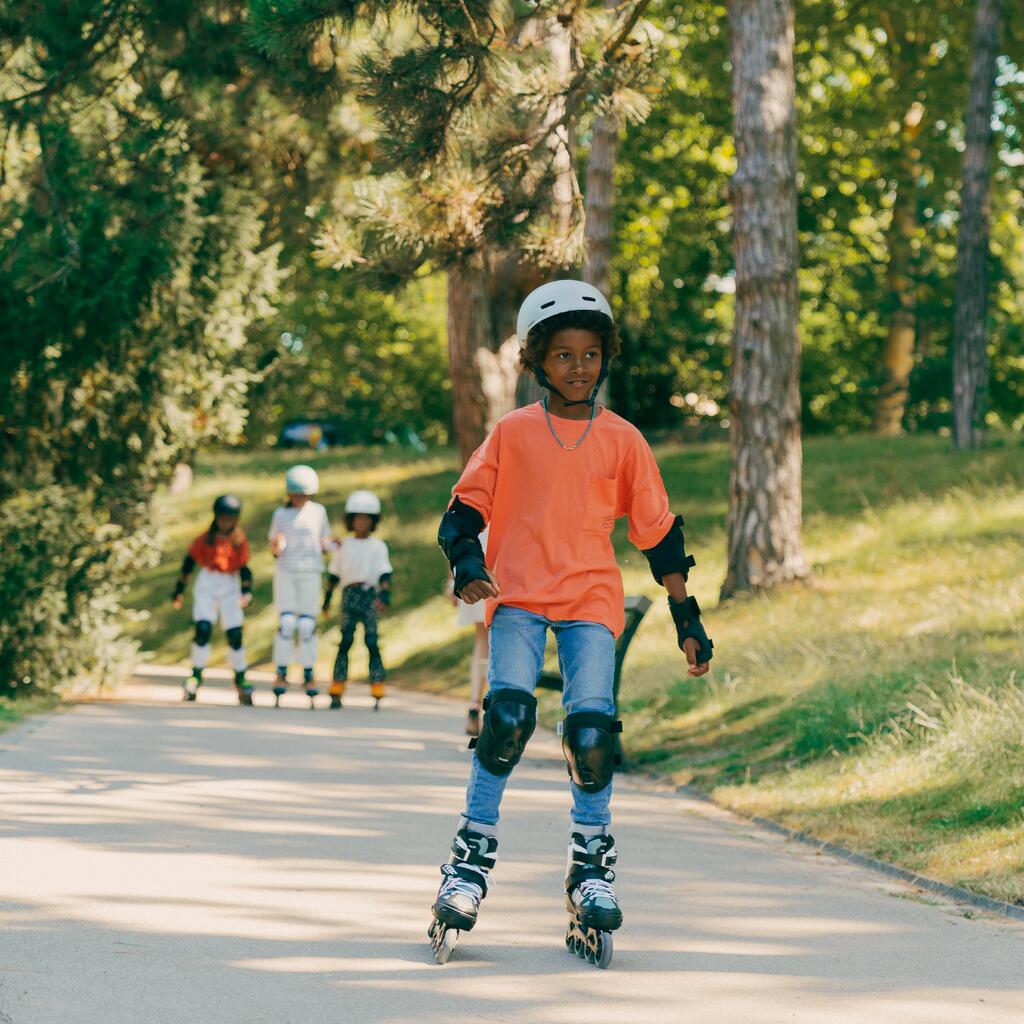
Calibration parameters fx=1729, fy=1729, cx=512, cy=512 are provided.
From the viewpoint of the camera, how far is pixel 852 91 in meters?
34.7

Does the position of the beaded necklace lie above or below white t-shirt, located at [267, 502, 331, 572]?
above

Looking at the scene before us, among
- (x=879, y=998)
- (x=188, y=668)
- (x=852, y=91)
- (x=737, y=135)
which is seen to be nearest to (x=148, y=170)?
(x=737, y=135)

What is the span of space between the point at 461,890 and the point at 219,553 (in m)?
9.81

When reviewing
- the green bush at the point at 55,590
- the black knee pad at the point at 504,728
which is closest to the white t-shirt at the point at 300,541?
the green bush at the point at 55,590

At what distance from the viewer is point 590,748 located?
5023mm

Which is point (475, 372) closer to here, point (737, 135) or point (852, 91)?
point (737, 135)

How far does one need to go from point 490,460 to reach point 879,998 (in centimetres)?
189

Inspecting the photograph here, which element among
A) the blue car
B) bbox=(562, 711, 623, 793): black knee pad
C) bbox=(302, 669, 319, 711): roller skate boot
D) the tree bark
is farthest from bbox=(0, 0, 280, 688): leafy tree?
the blue car

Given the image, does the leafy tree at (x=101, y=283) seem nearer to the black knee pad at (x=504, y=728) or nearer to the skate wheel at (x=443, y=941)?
the black knee pad at (x=504, y=728)

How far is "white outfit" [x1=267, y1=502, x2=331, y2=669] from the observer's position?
47.3ft

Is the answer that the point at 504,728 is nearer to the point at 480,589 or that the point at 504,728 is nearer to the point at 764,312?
the point at 480,589

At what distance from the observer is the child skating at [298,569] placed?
14414 mm

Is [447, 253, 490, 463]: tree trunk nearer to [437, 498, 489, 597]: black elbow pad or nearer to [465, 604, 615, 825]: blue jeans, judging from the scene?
[437, 498, 489, 597]: black elbow pad

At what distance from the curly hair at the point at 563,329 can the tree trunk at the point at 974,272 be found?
16.6 meters
